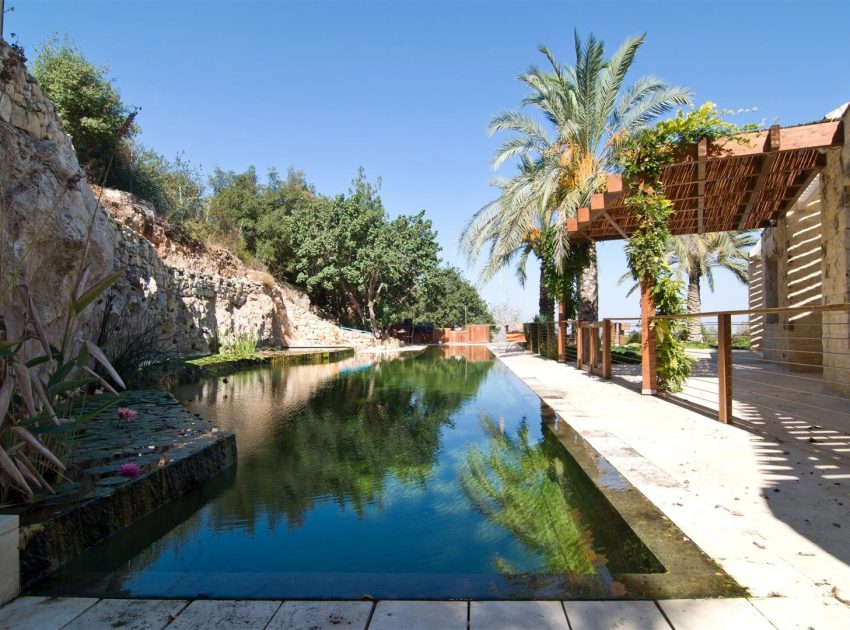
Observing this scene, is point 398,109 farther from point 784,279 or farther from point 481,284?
point 784,279

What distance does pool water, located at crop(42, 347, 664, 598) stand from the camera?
2322 millimetres

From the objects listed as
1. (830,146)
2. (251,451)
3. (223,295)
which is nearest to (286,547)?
(251,451)

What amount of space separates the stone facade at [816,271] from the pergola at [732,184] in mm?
236

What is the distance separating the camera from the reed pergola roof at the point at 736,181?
6.75 m

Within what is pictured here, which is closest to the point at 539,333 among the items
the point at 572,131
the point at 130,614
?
the point at 572,131

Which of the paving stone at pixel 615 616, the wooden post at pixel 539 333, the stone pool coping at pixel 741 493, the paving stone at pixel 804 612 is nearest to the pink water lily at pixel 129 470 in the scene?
the paving stone at pixel 615 616

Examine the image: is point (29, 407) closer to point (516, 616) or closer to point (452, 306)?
point (516, 616)

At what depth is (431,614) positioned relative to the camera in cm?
197

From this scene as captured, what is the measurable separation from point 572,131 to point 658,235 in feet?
17.7

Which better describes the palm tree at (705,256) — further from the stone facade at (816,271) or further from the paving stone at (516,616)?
the paving stone at (516,616)

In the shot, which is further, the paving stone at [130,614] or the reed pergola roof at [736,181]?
the reed pergola roof at [736,181]

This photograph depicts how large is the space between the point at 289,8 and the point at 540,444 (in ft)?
34.2

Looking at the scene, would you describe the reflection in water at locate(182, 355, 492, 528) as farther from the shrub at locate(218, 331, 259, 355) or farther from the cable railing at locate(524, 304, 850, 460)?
the shrub at locate(218, 331, 259, 355)

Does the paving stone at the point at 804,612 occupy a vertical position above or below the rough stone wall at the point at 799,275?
below
